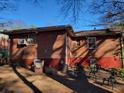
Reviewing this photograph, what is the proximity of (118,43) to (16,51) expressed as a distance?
12.2m

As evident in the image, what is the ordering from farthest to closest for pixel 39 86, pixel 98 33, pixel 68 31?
pixel 98 33 < pixel 68 31 < pixel 39 86

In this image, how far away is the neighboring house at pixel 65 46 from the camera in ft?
86.5

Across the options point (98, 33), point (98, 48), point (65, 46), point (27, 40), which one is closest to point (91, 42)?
point (98, 48)

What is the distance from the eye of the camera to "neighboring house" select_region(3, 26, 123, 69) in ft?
86.5

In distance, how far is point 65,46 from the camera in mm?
25828

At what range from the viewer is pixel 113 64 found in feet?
91.9

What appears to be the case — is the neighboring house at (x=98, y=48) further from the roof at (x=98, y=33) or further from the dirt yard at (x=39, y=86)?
the dirt yard at (x=39, y=86)

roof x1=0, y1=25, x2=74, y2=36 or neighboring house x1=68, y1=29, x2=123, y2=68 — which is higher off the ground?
roof x1=0, y1=25, x2=74, y2=36

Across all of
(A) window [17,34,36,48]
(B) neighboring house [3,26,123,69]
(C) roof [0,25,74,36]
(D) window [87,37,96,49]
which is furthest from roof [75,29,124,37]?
(A) window [17,34,36,48]

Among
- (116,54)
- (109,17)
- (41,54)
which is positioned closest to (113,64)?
(116,54)

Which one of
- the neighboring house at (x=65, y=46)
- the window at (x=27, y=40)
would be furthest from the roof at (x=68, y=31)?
the window at (x=27, y=40)

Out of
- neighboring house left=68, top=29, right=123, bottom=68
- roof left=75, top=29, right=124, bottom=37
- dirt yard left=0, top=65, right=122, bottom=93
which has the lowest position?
dirt yard left=0, top=65, right=122, bottom=93

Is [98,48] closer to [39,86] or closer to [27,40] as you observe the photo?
[27,40]

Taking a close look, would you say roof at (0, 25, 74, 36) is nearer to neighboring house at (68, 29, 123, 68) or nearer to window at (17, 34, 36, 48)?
window at (17, 34, 36, 48)
